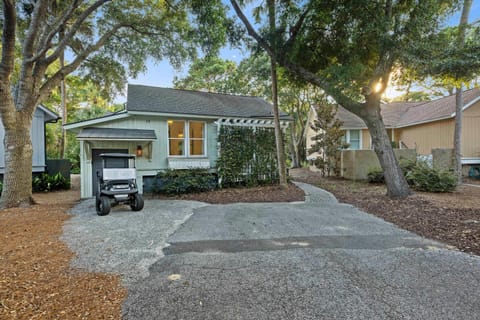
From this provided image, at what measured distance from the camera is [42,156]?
38.3 feet

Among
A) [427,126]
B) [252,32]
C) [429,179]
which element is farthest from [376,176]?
[252,32]

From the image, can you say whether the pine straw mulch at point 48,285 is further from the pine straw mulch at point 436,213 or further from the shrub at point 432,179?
the shrub at point 432,179

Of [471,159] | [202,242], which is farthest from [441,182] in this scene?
[202,242]

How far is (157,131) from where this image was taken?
10.1 metres

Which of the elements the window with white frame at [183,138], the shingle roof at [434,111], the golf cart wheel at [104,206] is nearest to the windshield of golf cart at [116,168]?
the golf cart wheel at [104,206]

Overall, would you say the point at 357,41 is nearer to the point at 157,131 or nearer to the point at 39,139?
the point at 157,131

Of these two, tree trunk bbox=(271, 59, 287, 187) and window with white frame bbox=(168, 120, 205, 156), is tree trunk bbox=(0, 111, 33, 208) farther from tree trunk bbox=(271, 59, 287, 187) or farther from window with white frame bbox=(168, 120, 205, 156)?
tree trunk bbox=(271, 59, 287, 187)

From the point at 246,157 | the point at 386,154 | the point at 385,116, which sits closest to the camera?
the point at 386,154

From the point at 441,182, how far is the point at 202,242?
9124 millimetres

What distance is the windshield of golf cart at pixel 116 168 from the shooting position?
643 centimetres

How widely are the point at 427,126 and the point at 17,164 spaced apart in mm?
20657

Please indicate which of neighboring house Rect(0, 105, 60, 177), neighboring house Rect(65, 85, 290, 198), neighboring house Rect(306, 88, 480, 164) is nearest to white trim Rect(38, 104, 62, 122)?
neighboring house Rect(0, 105, 60, 177)

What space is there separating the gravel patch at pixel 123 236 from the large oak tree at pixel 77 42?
2.71m

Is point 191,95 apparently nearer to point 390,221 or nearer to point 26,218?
point 26,218
